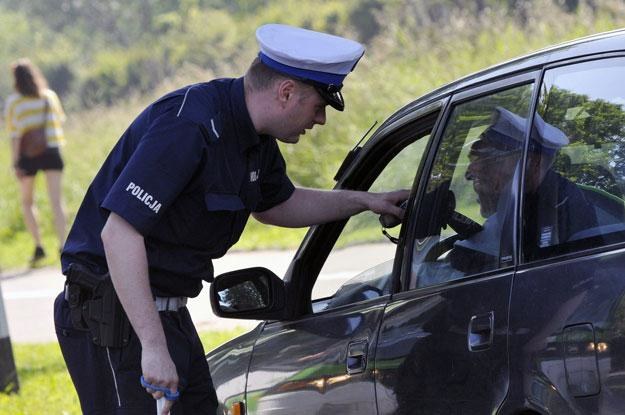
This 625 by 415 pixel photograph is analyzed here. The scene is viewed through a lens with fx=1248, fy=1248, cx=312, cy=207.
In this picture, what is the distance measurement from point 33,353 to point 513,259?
670 centimetres

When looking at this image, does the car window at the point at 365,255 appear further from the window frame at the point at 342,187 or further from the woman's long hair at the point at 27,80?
the woman's long hair at the point at 27,80

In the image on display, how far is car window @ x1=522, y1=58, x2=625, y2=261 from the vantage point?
287 cm

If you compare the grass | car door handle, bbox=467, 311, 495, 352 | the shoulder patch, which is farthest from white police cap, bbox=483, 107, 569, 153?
the grass

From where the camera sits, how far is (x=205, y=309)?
10109mm

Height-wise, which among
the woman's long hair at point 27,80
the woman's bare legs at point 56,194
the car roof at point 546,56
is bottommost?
the car roof at point 546,56

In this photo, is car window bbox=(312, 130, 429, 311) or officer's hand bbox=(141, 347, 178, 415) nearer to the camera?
officer's hand bbox=(141, 347, 178, 415)

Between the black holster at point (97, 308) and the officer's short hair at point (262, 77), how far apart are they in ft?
2.40

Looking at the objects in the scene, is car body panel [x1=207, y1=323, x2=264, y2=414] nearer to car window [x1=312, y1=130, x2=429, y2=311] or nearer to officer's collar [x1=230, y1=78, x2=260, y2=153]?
car window [x1=312, y1=130, x2=429, y2=311]

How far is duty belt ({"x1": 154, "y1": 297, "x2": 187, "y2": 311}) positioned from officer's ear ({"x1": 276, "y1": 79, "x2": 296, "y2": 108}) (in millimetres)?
696

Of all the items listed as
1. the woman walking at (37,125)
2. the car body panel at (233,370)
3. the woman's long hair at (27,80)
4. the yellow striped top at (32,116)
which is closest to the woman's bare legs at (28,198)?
the woman walking at (37,125)

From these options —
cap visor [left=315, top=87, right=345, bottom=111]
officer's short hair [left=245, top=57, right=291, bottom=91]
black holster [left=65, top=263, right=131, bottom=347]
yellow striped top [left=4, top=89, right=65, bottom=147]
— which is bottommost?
black holster [left=65, top=263, right=131, bottom=347]

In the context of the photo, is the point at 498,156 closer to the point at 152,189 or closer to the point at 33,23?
the point at 152,189

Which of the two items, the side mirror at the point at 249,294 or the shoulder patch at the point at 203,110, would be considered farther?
the side mirror at the point at 249,294

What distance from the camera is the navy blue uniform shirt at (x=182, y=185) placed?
3559 mm
